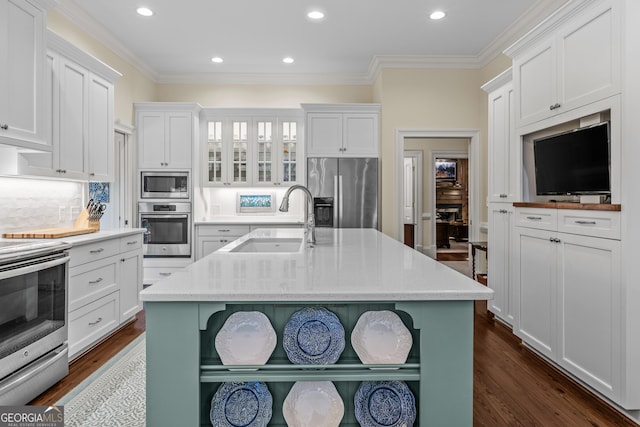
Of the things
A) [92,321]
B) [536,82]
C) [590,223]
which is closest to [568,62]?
[536,82]

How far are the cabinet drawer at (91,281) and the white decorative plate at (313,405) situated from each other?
231 cm

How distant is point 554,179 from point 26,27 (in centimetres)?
379

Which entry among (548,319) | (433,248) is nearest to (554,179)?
(548,319)

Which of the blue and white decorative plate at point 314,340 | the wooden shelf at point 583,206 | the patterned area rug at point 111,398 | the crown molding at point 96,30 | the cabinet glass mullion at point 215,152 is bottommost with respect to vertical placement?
the patterned area rug at point 111,398

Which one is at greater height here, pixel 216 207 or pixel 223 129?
pixel 223 129

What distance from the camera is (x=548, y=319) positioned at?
269cm

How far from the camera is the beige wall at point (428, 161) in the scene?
8.32 meters

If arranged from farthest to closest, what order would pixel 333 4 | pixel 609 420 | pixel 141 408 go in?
1. pixel 333 4
2. pixel 141 408
3. pixel 609 420

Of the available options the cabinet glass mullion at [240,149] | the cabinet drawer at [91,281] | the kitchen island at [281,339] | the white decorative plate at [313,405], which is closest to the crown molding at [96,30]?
the cabinet glass mullion at [240,149]

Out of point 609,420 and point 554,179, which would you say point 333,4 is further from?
point 609,420

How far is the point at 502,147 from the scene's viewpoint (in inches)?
143

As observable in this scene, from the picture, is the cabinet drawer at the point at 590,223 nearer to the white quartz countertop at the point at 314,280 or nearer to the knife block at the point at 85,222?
the white quartz countertop at the point at 314,280

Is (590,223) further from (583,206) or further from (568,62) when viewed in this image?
(568,62)

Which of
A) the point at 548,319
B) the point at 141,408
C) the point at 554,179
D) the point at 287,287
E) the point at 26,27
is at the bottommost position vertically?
the point at 141,408
